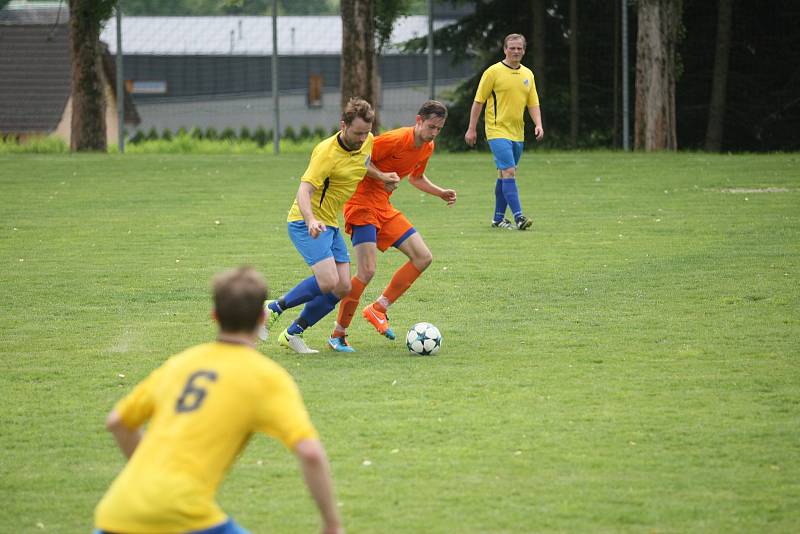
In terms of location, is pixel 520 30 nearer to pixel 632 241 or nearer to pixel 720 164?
pixel 720 164

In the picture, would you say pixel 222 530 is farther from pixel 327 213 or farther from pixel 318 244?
pixel 327 213

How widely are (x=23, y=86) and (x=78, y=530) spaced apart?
135ft

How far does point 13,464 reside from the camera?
595 centimetres

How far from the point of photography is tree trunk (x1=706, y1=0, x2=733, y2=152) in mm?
28281

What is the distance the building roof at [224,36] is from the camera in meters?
47.2

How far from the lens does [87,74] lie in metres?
28.3

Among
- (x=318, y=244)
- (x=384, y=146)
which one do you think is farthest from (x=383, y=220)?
(x=318, y=244)

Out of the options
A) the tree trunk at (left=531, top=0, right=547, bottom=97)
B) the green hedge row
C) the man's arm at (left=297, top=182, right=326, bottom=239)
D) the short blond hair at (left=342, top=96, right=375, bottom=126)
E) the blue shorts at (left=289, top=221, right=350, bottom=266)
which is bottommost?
the green hedge row

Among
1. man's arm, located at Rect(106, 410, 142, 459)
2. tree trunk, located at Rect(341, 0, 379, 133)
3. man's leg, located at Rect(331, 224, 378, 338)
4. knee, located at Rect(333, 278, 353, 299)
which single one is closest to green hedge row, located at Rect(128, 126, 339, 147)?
tree trunk, located at Rect(341, 0, 379, 133)

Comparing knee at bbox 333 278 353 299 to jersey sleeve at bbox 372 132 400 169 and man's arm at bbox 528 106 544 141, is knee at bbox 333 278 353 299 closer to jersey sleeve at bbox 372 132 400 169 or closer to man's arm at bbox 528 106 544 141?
jersey sleeve at bbox 372 132 400 169

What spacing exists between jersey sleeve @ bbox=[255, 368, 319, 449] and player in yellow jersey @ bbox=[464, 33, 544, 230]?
37.4 feet

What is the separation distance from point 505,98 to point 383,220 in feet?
21.7

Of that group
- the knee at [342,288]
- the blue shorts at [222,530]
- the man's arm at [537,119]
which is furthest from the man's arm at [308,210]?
the man's arm at [537,119]

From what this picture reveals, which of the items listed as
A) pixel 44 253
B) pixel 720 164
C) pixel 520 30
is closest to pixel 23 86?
pixel 520 30
